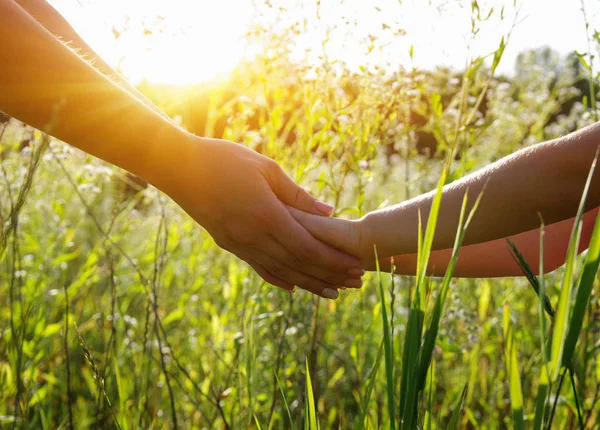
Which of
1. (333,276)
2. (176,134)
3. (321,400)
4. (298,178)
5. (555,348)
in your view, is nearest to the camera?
(555,348)

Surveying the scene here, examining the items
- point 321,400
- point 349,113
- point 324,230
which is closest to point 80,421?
point 321,400

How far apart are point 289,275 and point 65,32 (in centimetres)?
98

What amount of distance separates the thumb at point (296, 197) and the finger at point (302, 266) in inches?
5.3

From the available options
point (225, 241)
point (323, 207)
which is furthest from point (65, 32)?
point (323, 207)

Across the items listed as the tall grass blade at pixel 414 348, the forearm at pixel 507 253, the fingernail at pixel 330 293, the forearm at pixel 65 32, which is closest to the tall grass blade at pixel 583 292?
the tall grass blade at pixel 414 348

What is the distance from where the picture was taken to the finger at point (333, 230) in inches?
60.7

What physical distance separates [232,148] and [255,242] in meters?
0.27

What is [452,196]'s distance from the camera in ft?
3.86

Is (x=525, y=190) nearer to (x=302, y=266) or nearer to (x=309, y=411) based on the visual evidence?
(x=309, y=411)

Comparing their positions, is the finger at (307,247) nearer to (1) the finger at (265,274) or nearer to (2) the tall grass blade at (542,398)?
(1) the finger at (265,274)

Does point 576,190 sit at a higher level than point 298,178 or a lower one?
lower

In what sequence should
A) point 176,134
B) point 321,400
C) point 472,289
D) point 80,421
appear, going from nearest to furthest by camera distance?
point 176,134 → point 80,421 → point 321,400 → point 472,289

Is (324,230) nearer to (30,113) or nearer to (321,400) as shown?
(30,113)

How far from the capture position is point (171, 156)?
4.54 ft
